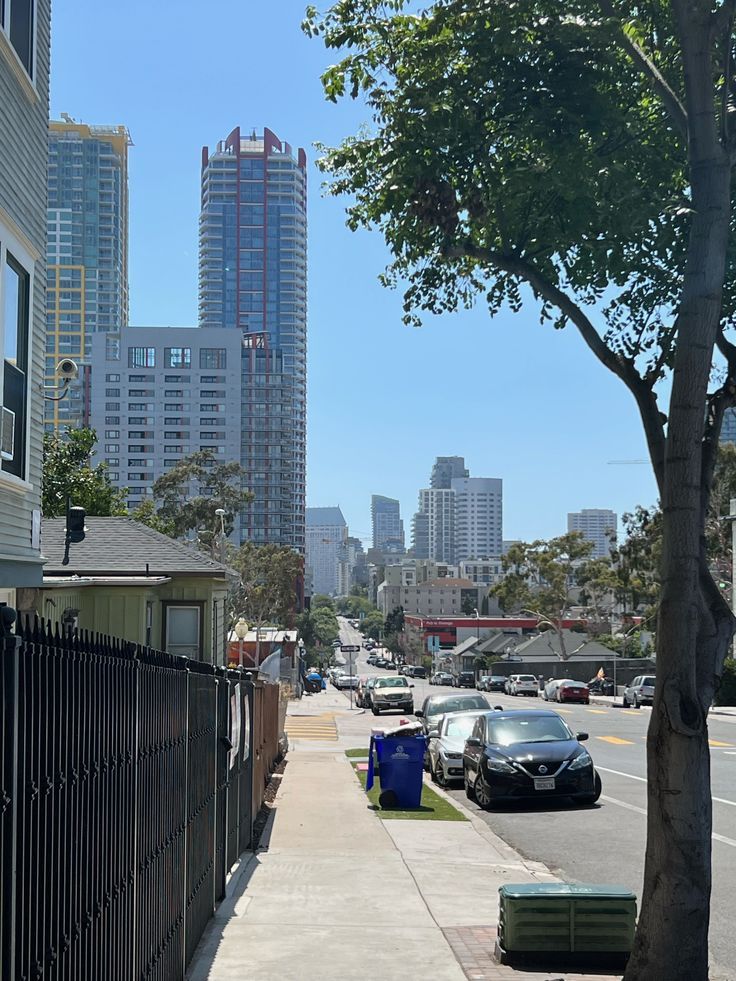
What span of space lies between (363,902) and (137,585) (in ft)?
32.0

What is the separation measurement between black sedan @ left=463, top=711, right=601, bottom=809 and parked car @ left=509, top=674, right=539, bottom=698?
1943 inches

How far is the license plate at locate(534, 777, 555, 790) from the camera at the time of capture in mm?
17453

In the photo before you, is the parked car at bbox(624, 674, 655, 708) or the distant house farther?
the parked car at bbox(624, 674, 655, 708)

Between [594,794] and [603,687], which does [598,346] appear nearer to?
[594,794]

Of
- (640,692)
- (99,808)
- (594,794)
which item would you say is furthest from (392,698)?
(99,808)

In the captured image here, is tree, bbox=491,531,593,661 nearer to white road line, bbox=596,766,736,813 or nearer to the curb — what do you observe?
white road line, bbox=596,766,736,813

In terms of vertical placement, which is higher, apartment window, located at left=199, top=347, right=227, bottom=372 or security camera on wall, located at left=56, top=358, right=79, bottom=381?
apartment window, located at left=199, top=347, right=227, bottom=372

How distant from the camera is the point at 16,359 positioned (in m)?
11.2

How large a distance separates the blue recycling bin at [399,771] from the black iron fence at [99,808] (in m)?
8.90

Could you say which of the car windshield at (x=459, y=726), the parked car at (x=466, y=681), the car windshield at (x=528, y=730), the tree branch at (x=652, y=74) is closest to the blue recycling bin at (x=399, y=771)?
the car windshield at (x=528, y=730)

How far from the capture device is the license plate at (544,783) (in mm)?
17453

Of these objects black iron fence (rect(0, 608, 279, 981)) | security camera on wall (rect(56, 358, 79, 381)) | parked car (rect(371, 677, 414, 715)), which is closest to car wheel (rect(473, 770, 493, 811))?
security camera on wall (rect(56, 358, 79, 381))

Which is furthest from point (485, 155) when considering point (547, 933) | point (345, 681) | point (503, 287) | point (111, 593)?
point (345, 681)

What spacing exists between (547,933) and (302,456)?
18850cm
